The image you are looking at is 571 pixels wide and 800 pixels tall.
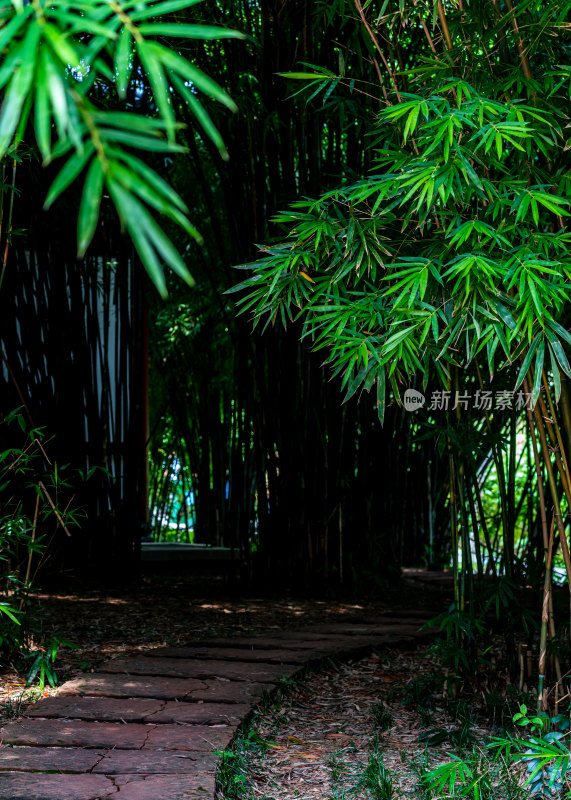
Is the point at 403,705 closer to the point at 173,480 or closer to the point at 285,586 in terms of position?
the point at 285,586

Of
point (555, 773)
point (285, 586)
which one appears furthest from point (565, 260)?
point (285, 586)

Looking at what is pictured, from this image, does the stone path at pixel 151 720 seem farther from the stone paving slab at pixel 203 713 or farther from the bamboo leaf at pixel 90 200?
the bamboo leaf at pixel 90 200

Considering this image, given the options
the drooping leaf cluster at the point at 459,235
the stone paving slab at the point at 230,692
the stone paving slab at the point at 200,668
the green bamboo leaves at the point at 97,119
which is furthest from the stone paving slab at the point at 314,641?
the green bamboo leaves at the point at 97,119

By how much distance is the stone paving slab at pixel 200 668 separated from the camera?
236cm

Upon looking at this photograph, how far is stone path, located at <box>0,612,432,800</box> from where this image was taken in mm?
1601

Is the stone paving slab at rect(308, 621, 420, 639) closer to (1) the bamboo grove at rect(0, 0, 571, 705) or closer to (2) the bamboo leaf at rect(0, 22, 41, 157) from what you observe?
(1) the bamboo grove at rect(0, 0, 571, 705)

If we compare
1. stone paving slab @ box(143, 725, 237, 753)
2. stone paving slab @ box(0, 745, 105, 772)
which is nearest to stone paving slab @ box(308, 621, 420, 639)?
stone paving slab @ box(143, 725, 237, 753)

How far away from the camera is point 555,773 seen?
5.43 ft

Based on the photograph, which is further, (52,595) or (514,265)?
(52,595)

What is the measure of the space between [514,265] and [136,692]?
1493mm

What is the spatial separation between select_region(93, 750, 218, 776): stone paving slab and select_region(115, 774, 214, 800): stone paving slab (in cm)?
3

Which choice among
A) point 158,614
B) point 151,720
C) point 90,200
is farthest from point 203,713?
point 90,200

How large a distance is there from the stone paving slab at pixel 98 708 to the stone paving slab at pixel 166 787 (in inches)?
14.3

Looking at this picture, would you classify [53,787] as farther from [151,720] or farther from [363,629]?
[363,629]
